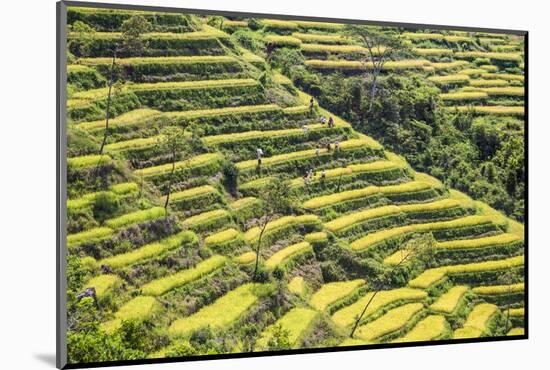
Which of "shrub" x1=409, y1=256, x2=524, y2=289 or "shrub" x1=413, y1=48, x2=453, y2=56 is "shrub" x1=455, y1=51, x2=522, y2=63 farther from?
"shrub" x1=409, y1=256, x2=524, y2=289

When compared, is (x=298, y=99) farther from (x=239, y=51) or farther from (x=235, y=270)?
(x=235, y=270)

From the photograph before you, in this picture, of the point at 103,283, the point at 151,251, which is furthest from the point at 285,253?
the point at 103,283

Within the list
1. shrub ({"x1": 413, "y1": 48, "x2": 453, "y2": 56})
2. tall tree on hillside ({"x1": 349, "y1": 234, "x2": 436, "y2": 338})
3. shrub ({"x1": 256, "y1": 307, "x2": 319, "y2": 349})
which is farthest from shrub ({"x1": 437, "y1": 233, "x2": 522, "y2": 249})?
shrub ({"x1": 413, "y1": 48, "x2": 453, "y2": 56})

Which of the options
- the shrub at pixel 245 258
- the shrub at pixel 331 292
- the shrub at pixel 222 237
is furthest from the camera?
the shrub at pixel 331 292

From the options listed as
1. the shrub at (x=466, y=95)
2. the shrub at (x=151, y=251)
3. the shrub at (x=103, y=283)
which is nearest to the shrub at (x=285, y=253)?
the shrub at (x=151, y=251)

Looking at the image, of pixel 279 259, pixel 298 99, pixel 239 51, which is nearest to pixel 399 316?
pixel 279 259

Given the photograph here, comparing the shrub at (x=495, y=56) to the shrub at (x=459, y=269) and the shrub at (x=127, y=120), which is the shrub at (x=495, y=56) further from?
the shrub at (x=127, y=120)
